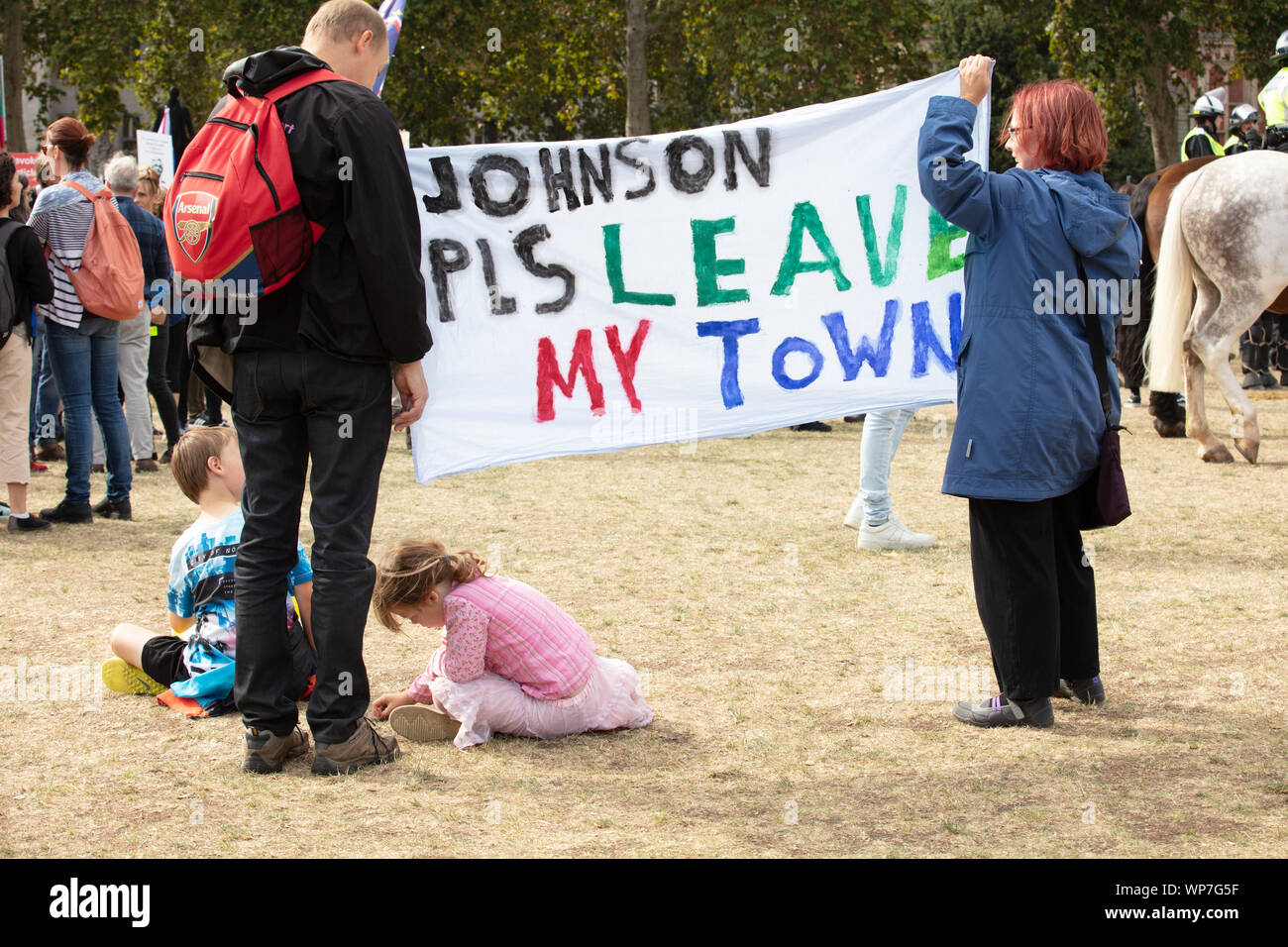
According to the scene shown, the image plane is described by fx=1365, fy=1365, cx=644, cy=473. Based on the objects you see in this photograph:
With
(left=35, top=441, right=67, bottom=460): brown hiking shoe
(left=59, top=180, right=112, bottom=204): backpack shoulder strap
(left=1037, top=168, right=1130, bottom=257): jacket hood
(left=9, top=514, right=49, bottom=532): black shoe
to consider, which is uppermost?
(left=59, top=180, right=112, bottom=204): backpack shoulder strap

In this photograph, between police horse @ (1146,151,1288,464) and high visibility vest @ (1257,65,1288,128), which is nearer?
police horse @ (1146,151,1288,464)

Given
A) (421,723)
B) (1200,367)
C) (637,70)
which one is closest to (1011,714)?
(421,723)

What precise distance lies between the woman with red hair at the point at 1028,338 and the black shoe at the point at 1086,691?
10.7 inches

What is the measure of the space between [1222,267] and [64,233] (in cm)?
784

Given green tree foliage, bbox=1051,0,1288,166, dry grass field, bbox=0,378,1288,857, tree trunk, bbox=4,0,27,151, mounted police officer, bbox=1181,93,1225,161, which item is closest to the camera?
dry grass field, bbox=0,378,1288,857

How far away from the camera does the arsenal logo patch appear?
3756 mm

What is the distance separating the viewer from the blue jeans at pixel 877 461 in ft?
23.9

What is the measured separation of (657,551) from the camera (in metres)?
Result: 7.41

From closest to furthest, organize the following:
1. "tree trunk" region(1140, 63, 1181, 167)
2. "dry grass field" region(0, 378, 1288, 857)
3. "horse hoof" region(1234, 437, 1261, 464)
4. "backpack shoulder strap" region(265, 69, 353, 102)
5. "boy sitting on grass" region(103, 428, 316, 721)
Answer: "dry grass field" region(0, 378, 1288, 857) → "backpack shoulder strap" region(265, 69, 353, 102) → "boy sitting on grass" region(103, 428, 316, 721) → "horse hoof" region(1234, 437, 1261, 464) → "tree trunk" region(1140, 63, 1181, 167)

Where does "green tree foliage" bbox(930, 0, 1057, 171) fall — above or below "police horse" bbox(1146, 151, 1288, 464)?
above

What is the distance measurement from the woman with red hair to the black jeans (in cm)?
186

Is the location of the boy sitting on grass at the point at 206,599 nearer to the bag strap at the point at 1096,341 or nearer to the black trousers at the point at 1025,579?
the black trousers at the point at 1025,579

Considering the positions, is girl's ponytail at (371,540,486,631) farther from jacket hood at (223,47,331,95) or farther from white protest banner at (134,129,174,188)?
white protest banner at (134,129,174,188)

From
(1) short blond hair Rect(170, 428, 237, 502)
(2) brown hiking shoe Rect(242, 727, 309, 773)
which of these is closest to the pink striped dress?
(2) brown hiking shoe Rect(242, 727, 309, 773)
